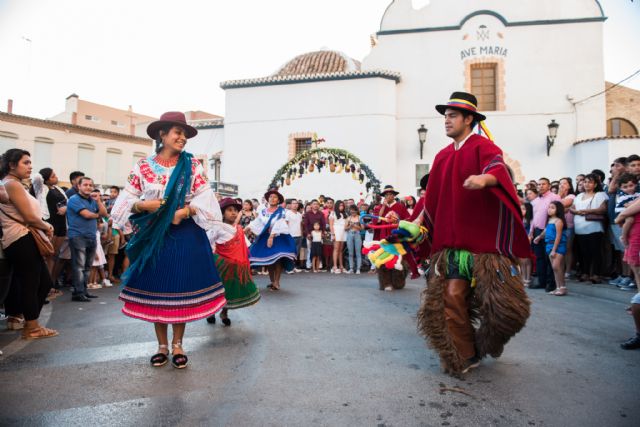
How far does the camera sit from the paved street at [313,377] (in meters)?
3.00

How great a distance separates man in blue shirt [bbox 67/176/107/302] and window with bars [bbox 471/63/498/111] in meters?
15.7

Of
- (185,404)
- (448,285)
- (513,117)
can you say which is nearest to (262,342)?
(185,404)

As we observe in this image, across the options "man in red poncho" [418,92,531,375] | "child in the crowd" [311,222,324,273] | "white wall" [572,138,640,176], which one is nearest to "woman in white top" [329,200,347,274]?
"child in the crowd" [311,222,324,273]

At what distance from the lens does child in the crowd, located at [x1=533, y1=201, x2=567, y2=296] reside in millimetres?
8203

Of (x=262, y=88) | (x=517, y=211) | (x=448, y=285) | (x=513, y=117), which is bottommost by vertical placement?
(x=448, y=285)

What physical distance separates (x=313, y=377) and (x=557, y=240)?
615cm

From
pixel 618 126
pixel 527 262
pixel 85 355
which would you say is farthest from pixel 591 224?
pixel 618 126

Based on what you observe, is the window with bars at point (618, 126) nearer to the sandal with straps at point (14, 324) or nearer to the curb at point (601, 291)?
the curb at point (601, 291)

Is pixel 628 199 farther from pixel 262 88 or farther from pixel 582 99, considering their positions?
pixel 262 88

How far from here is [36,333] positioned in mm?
5113

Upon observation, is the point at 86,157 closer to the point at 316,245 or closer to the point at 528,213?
the point at 316,245

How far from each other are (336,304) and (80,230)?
14.3 ft

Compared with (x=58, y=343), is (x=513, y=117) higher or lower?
higher

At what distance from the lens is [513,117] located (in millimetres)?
18422
